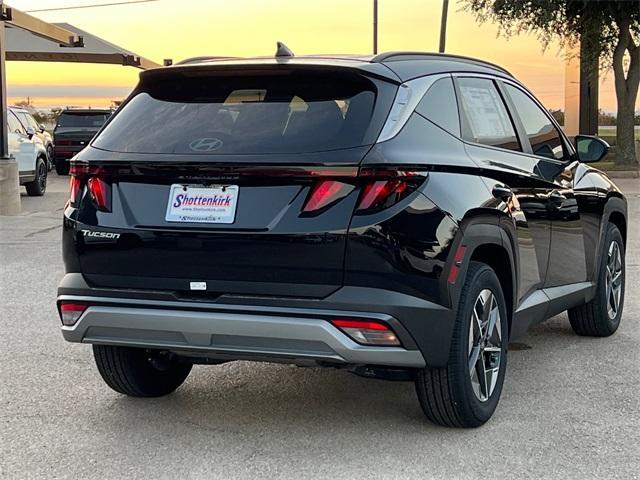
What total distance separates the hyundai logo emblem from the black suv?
0.01 metres

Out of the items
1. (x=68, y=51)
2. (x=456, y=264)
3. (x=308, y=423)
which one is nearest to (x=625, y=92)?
(x=68, y=51)

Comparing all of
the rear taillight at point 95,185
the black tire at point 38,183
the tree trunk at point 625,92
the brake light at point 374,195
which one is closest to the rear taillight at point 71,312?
the rear taillight at point 95,185

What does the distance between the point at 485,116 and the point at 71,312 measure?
237 cm

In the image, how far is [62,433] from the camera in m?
4.61

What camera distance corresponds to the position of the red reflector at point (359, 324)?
3938 millimetres

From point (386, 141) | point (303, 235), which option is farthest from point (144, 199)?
point (386, 141)

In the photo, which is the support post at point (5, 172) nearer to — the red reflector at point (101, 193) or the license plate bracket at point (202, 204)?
the red reflector at point (101, 193)

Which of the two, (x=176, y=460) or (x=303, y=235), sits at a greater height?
(x=303, y=235)

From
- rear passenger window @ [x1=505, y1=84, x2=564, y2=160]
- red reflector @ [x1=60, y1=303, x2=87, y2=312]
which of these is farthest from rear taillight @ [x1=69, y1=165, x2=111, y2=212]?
rear passenger window @ [x1=505, y1=84, x2=564, y2=160]

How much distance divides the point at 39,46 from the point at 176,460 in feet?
106

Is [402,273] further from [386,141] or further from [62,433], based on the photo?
[62,433]

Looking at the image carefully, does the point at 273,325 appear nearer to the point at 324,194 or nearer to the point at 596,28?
the point at 324,194

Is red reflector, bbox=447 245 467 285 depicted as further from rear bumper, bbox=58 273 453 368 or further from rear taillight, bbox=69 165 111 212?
rear taillight, bbox=69 165 111 212

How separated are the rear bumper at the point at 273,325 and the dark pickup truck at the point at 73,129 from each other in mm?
22846
